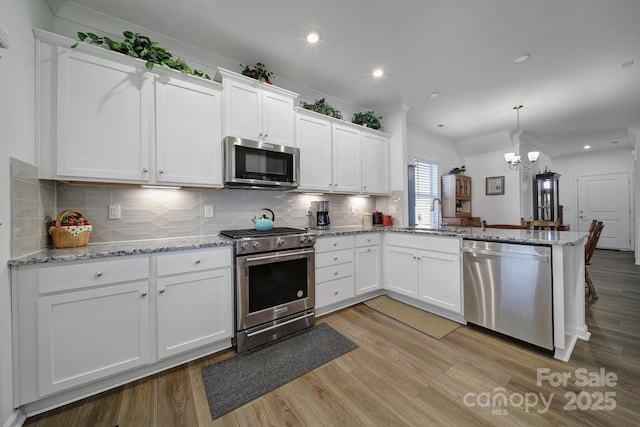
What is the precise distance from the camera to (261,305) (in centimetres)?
217

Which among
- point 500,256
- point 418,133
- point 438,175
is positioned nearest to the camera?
point 500,256

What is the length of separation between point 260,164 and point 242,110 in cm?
57

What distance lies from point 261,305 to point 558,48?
393cm

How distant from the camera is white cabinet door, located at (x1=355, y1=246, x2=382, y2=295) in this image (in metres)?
3.00

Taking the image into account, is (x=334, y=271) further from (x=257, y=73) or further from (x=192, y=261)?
(x=257, y=73)

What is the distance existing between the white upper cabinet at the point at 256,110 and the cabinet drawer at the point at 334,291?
169 centimetres

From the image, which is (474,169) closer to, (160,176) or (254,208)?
(254,208)

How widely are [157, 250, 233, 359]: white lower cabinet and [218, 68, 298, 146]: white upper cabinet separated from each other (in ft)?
4.12

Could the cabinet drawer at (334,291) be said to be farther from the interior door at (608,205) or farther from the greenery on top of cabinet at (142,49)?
the interior door at (608,205)

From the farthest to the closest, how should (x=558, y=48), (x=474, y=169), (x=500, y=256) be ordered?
(x=474, y=169) < (x=558, y=48) < (x=500, y=256)

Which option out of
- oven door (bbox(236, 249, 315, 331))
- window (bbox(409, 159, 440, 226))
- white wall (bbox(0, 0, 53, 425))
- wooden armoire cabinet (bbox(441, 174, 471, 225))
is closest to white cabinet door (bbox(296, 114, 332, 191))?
oven door (bbox(236, 249, 315, 331))

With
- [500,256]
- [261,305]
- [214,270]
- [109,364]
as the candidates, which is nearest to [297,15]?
[214,270]

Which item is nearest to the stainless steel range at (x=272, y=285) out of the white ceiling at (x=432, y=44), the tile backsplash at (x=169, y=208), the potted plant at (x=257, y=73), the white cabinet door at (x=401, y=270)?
the tile backsplash at (x=169, y=208)

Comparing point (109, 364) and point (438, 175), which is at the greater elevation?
point (438, 175)
